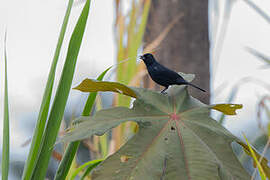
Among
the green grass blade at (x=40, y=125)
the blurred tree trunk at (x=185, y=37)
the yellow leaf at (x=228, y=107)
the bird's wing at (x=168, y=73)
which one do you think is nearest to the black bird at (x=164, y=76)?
the bird's wing at (x=168, y=73)

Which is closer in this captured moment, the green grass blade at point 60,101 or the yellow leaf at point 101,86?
the yellow leaf at point 101,86

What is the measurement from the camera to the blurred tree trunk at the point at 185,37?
1.95 m

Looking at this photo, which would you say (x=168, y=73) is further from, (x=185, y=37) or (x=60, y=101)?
(x=185, y=37)

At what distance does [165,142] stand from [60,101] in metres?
0.26

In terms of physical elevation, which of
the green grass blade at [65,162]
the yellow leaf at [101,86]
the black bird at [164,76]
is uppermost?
the black bird at [164,76]

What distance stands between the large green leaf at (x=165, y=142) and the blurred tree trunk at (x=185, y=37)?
127 centimetres

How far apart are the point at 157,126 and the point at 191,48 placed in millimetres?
1398

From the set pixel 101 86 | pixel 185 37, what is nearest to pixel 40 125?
pixel 101 86

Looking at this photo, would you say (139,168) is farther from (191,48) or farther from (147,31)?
(147,31)

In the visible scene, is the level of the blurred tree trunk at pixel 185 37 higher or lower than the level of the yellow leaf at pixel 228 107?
higher

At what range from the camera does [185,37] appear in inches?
78.4

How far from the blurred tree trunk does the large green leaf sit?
1.27 meters

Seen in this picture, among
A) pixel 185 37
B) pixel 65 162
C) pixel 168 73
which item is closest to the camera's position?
Result: pixel 65 162

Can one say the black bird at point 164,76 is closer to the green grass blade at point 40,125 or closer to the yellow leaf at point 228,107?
the yellow leaf at point 228,107
